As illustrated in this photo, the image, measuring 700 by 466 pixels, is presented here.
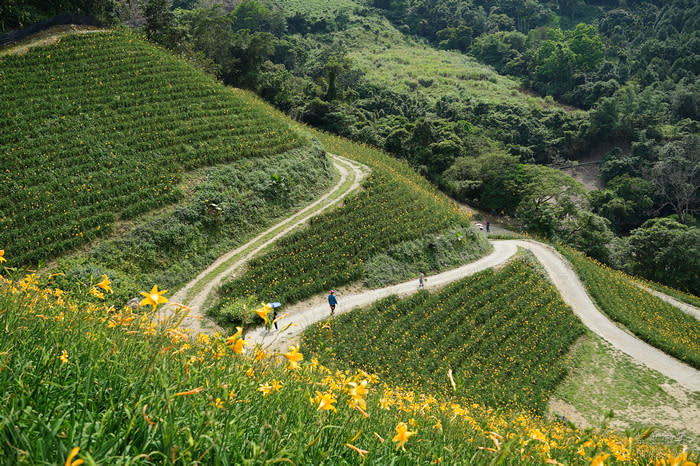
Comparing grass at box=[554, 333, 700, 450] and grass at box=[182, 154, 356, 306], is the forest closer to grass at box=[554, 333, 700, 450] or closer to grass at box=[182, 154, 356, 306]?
grass at box=[182, 154, 356, 306]

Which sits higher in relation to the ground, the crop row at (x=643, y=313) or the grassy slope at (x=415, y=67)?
the grassy slope at (x=415, y=67)

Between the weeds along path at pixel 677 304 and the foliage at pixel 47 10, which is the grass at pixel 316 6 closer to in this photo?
the foliage at pixel 47 10

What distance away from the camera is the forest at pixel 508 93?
103 feet

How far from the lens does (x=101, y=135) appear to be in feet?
61.5

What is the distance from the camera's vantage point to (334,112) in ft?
131

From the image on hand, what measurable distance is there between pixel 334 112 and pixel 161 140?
75.3ft

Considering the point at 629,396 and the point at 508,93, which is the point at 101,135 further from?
the point at 508,93

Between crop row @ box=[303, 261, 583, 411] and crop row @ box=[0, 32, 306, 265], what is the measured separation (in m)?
9.99

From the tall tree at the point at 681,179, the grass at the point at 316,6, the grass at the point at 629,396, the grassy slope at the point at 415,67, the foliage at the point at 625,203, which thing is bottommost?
the grass at the point at 629,396

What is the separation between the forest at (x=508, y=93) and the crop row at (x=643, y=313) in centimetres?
649

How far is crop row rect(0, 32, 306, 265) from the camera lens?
48.2ft

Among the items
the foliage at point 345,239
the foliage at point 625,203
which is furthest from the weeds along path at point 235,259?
the foliage at point 625,203

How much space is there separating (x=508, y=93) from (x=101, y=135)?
60080 mm

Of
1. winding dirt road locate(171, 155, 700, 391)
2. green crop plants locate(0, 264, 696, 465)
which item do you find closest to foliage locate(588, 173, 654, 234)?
winding dirt road locate(171, 155, 700, 391)
